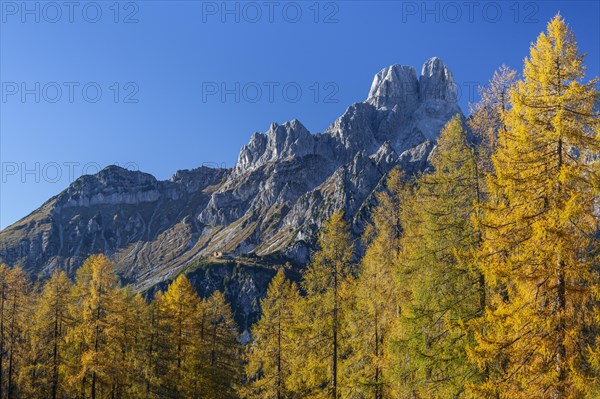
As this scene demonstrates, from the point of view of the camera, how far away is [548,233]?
428 inches

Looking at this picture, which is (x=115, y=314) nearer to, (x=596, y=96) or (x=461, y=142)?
(x=461, y=142)

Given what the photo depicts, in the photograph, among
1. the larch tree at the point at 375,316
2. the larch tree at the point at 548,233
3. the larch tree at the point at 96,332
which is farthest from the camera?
the larch tree at the point at 96,332

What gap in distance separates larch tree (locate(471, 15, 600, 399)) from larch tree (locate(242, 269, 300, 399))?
22.7 metres

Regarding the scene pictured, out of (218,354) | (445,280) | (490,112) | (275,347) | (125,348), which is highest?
(490,112)

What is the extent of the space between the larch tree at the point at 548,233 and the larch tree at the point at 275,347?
2272 centimetres

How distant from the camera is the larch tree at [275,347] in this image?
106 ft

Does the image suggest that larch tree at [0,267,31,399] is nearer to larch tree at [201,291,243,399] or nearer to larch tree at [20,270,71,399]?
larch tree at [20,270,71,399]

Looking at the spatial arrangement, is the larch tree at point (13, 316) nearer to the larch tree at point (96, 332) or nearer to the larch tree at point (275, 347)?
the larch tree at point (96, 332)

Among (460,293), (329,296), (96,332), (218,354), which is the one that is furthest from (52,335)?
(460,293)

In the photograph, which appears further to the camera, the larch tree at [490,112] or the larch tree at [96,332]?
the larch tree at [96,332]

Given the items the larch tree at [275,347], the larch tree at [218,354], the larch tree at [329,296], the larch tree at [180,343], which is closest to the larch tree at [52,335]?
the larch tree at [180,343]

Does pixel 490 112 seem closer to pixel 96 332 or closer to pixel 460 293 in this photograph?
pixel 460 293

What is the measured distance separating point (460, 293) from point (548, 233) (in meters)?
5.70

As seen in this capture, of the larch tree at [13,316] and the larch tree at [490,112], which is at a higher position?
the larch tree at [490,112]
